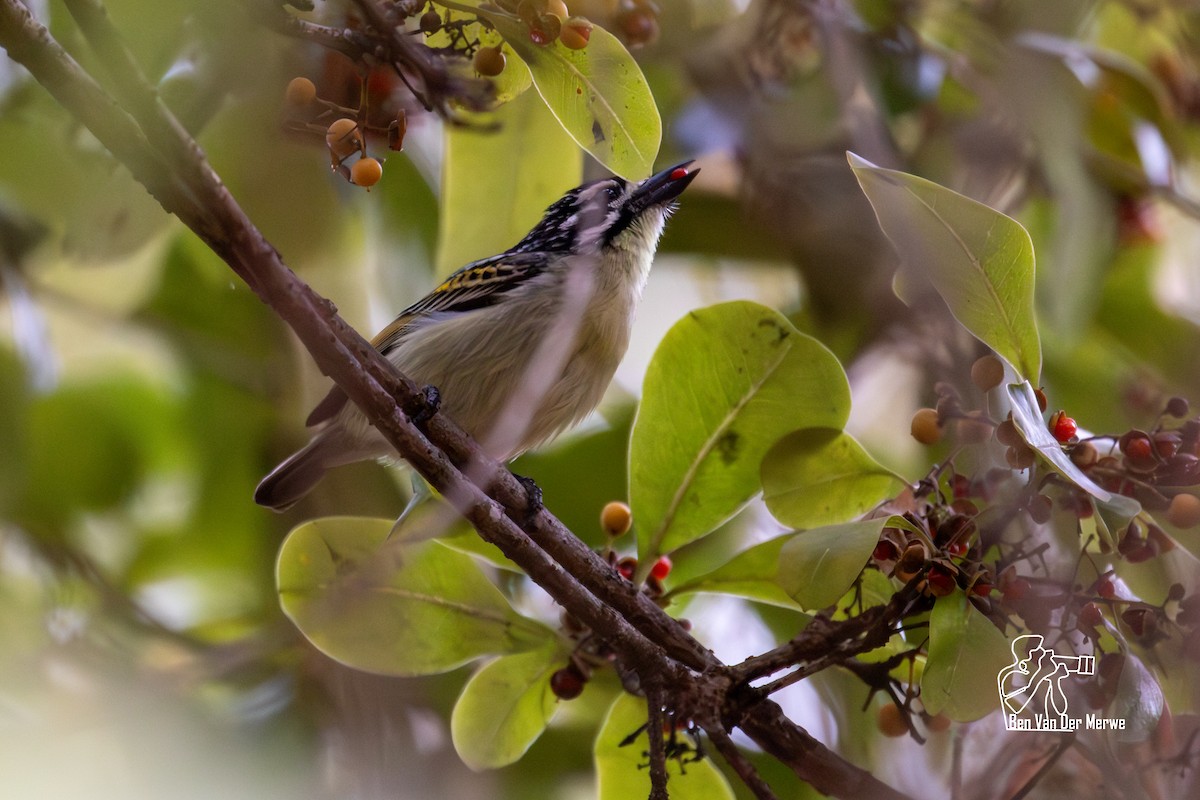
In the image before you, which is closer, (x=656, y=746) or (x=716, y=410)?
(x=656, y=746)

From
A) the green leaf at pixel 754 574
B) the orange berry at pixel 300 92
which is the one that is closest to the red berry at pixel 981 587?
the green leaf at pixel 754 574

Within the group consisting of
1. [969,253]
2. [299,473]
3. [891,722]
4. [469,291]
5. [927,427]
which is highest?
[969,253]

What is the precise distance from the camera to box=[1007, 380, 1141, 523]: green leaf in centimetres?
162

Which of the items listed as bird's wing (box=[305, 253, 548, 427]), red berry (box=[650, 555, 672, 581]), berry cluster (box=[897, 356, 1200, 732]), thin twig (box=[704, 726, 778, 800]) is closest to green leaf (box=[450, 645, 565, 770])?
red berry (box=[650, 555, 672, 581])

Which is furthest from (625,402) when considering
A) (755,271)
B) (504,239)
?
(504,239)

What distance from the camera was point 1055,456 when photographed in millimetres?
1646

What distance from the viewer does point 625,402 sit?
3.83m

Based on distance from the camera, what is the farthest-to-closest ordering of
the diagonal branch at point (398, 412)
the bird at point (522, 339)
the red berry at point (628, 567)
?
the bird at point (522, 339)
the red berry at point (628, 567)
the diagonal branch at point (398, 412)

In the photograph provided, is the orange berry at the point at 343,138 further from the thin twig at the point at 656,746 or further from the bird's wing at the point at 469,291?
the bird's wing at the point at 469,291

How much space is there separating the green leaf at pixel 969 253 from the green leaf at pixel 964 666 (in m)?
0.44

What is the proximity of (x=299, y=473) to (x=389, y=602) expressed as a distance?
1091 mm

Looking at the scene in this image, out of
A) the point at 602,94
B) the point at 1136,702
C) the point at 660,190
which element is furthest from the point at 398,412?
the point at 660,190

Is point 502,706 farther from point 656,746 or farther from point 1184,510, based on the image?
point 1184,510

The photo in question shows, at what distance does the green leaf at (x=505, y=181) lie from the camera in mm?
2842
